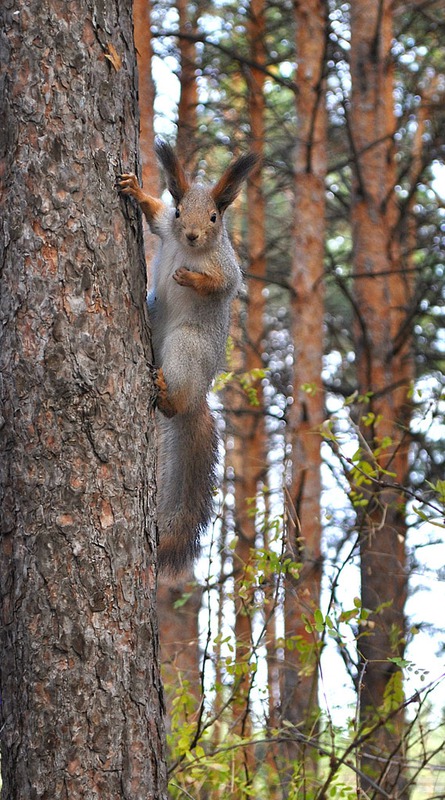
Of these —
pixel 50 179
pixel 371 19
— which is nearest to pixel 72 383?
pixel 50 179

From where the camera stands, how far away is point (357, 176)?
27.5ft

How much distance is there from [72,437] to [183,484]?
1.53 meters

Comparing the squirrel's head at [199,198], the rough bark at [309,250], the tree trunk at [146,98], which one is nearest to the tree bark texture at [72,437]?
the squirrel's head at [199,198]

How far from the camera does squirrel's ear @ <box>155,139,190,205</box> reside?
13.3ft

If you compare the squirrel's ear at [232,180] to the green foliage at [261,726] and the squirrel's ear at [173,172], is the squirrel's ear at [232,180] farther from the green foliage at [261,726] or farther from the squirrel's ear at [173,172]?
the green foliage at [261,726]

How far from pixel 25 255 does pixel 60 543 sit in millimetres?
877

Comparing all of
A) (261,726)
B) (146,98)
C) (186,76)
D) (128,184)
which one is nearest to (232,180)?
(128,184)

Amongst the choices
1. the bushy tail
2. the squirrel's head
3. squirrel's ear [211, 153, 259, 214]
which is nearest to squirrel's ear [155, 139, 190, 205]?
the squirrel's head

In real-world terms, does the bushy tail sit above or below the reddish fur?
Answer: below

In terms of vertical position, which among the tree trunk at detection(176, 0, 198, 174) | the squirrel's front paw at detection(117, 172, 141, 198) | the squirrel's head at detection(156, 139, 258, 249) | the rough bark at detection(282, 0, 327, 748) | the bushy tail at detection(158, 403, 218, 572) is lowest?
the bushy tail at detection(158, 403, 218, 572)

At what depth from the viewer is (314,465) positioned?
7.93 meters

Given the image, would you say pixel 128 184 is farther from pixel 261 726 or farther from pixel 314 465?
pixel 314 465

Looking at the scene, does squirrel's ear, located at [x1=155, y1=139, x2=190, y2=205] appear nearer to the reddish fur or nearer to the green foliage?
the reddish fur

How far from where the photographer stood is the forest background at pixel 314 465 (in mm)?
4254
